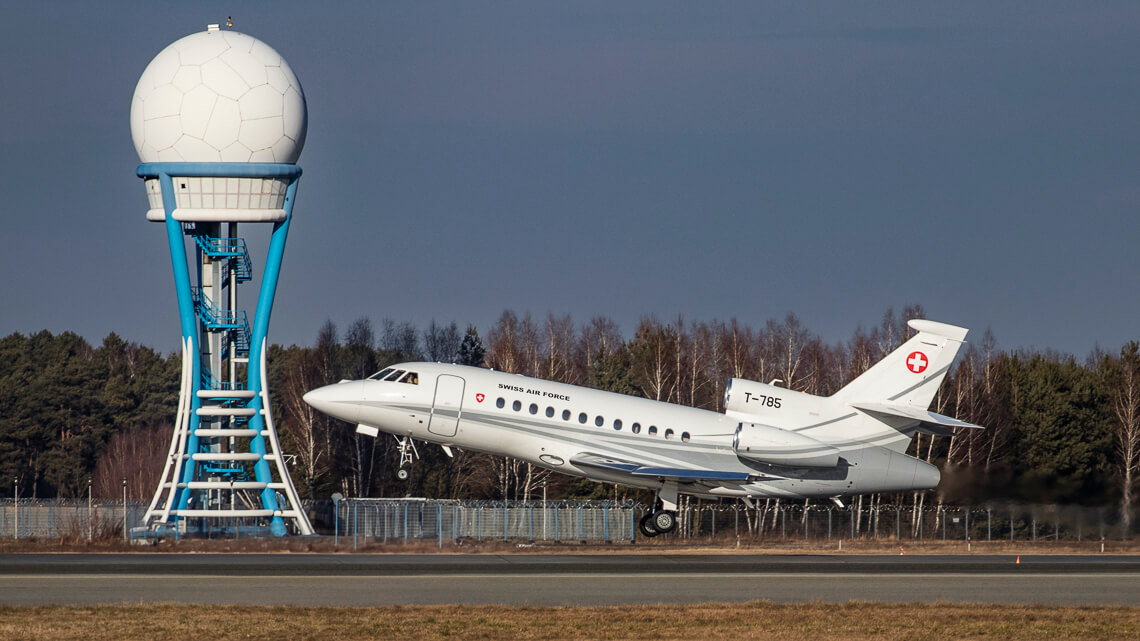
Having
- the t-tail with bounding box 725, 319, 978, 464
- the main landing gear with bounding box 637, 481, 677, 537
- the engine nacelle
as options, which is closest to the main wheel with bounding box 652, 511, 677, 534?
the main landing gear with bounding box 637, 481, 677, 537

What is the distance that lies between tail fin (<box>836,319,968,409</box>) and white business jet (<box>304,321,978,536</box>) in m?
0.03

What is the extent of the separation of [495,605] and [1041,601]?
11894 mm

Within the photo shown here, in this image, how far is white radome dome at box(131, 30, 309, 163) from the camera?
5147 cm

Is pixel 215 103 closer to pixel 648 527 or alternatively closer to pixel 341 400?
pixel 341 400

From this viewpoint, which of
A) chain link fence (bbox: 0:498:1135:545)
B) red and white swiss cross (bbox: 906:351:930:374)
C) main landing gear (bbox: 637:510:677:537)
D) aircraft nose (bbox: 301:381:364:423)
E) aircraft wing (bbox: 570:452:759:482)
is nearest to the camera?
aircraft wing (bbox: 570:452:759:482)

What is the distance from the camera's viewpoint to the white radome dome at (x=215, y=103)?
51469mm

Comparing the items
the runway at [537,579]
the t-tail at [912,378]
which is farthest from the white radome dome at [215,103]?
the t-tail at [912,378]

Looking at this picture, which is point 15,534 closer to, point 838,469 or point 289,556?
point 289,556

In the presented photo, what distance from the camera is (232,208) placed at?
2090 inches

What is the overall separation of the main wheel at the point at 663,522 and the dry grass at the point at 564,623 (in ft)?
41.0

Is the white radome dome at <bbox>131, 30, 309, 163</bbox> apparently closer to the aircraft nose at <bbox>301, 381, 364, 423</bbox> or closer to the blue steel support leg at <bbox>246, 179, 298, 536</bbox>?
the blue steel support leg at <bbox>246, 179, 298, 536</bbox>

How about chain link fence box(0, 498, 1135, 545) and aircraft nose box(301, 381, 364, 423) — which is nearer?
aircraft nose box(301, 381, 364, 423)

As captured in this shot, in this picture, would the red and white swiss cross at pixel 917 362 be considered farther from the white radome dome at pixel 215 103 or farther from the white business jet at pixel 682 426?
the white radome dome at pixel 215 103

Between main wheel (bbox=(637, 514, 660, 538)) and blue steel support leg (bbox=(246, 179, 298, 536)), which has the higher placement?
blue steel support leg (bbox=(246, 179, 298, 536))
